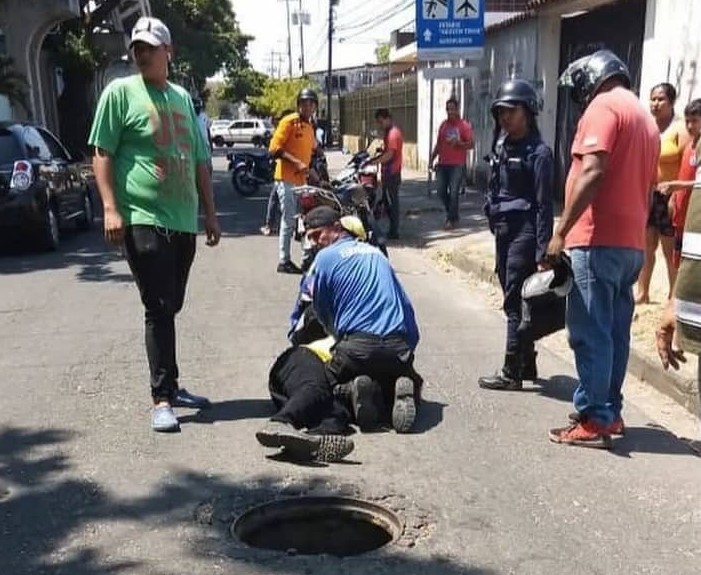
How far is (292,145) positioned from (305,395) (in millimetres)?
5497

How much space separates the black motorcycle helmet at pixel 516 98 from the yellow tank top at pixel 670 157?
2044mm

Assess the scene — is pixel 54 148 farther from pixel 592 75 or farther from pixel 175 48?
pixel 175 48

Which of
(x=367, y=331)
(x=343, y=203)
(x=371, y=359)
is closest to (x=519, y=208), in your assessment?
(x=367, y=331)

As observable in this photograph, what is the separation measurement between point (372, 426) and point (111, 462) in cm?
136

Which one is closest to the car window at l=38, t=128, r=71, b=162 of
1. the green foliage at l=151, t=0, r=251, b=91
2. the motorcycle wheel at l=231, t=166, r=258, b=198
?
the motorcycle wheel at l=231, t=166, r=258, b=198

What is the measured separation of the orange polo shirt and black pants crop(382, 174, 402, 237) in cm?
227

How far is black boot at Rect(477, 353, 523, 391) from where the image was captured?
5562mm

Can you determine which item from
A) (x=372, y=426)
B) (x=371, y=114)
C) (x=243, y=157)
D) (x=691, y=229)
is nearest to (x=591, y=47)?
(x=243, y=157)

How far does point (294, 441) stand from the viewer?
4.24m

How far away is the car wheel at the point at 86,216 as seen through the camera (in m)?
13.0

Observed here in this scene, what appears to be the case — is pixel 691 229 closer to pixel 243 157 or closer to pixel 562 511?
pixel 562 511

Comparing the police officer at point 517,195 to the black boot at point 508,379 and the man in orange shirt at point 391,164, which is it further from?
the man in orange shirt at point 391,164

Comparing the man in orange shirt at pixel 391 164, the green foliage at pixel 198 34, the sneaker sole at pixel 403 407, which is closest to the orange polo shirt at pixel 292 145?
the man in orange shirt at pixel 391 164

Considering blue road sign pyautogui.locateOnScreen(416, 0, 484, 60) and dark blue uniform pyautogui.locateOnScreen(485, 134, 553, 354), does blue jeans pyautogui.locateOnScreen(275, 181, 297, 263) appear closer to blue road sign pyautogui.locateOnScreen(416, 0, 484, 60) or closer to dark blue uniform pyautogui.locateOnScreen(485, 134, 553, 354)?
dark blue uniform pyautogui.locateOnScreen(485, 134, 553, 354)
